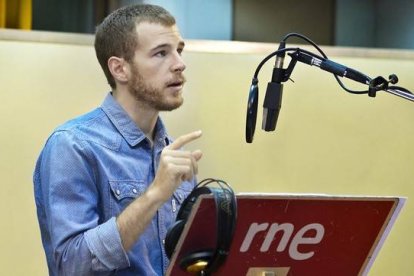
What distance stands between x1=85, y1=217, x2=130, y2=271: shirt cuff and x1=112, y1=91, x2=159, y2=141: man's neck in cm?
35

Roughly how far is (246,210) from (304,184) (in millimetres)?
1506

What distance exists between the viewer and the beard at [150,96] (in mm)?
1623

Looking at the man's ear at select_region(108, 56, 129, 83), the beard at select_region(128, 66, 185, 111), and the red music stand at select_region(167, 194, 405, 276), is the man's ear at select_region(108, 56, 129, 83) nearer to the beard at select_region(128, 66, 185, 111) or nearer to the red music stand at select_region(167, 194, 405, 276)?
the beard at select_region(128, 66, 185, 111)

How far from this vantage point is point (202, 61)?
2.62m

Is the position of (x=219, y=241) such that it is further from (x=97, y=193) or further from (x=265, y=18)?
(x=265, y=18)

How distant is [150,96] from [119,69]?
4.6 inches

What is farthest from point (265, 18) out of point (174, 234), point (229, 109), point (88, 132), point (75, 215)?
point (174, 234)

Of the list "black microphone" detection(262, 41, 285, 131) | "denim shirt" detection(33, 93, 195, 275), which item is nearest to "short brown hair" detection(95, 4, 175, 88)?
"denim shirt" detection(33, 93, 195, 275)

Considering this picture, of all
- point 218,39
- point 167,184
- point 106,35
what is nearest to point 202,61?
point 218,39

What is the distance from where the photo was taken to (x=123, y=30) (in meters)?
1.68

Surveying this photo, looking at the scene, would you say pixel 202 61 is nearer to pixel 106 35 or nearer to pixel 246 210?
pixel 106 35

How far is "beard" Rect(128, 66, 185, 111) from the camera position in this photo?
1623mm

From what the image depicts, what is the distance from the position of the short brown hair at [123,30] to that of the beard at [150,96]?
56 millimetres

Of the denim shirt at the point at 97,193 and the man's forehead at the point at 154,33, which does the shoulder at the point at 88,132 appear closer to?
the denim shirt at the point at 97,193
